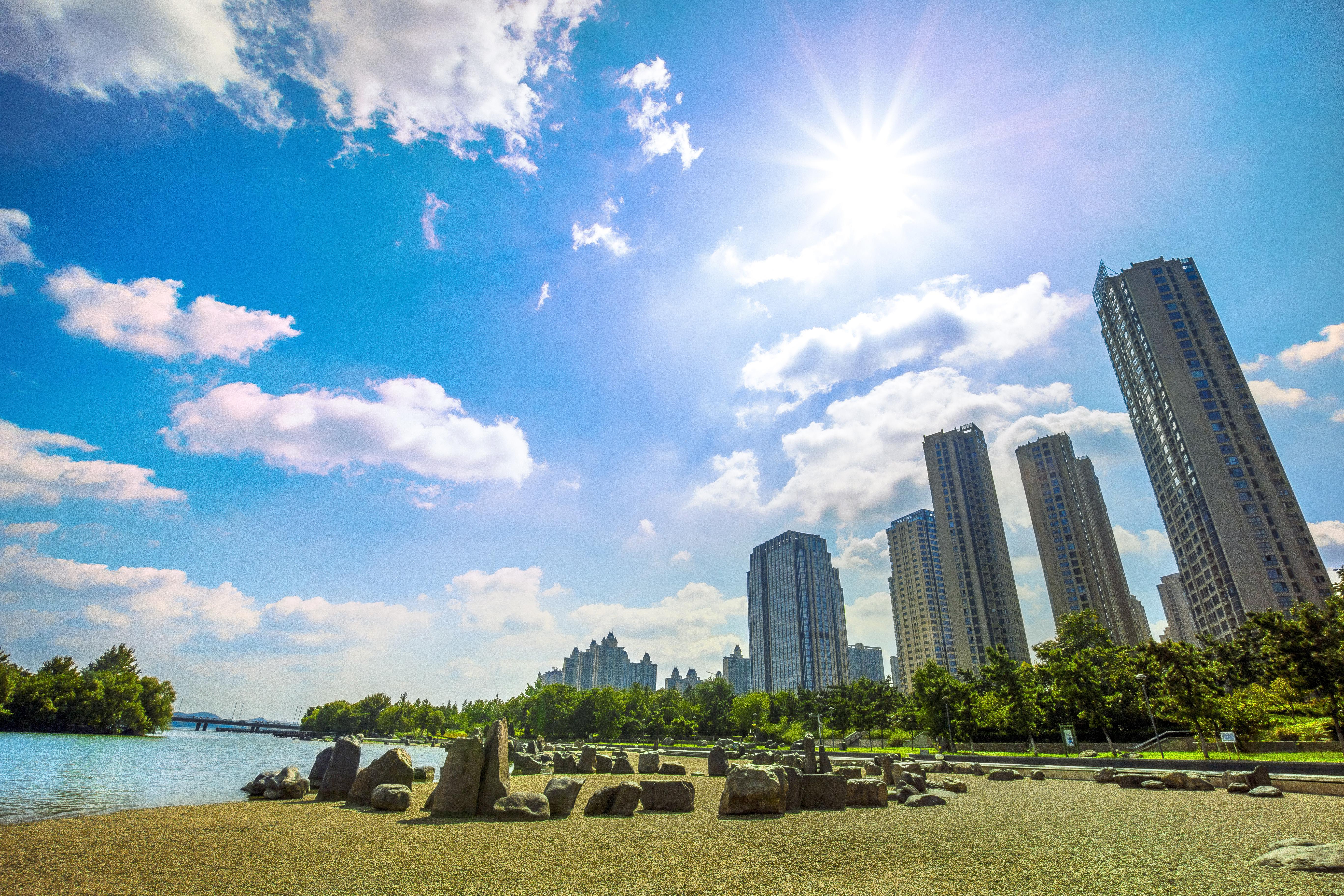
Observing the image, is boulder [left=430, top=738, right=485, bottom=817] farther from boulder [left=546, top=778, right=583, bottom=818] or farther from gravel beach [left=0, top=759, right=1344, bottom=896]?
boulder [left=546, top=778, right=583, bottom=818]

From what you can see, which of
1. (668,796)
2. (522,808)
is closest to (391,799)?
(522,808)

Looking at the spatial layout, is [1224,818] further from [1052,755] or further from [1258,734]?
[1258,734]

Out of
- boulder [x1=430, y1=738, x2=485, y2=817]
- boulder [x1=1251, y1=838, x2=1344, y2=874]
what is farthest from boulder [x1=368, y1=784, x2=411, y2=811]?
boulder [x1=1251, y1=838, x2=1344, y2=874]

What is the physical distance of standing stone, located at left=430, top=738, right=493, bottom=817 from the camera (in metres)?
16.5

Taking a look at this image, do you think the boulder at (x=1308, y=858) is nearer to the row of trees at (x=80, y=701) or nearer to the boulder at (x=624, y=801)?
the boulder at (x=624, y=801)

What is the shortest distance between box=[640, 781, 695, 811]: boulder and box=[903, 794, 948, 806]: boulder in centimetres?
798

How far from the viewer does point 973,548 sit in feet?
421

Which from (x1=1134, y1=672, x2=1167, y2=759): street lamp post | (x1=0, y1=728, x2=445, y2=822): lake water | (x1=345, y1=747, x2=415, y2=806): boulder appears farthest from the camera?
(x1=1134, y1=672, x2=1167, y2=759): street lamp post

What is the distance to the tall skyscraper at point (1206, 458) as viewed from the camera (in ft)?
255

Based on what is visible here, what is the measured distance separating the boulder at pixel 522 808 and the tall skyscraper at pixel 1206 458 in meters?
97.6

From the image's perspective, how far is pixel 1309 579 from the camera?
75.4 metres

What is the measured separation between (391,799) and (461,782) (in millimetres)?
2491

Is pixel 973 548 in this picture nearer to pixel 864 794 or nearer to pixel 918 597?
pixel 918 597

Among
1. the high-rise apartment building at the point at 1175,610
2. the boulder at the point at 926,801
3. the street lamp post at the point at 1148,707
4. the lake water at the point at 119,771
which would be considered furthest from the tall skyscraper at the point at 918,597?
the boulder at the point at 926,801
